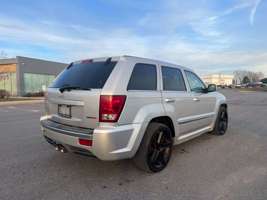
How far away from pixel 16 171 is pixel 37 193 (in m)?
1.01

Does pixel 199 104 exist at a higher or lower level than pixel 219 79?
lower

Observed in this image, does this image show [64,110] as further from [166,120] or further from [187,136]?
[187,136]

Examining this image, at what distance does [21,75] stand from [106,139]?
29201mm

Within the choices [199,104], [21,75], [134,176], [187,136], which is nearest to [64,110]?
[134,176]

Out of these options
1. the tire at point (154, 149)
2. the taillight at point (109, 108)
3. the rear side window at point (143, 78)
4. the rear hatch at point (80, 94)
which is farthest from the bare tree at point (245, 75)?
the taillight at point (109, 108)

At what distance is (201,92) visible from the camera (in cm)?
561

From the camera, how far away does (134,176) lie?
3.96m

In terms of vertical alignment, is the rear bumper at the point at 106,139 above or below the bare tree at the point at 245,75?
below

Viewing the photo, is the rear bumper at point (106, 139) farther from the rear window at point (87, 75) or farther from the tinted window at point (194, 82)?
the tinted window at point (194, 82)

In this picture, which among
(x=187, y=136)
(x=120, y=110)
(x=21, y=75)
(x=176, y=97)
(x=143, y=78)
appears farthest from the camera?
(x=21, y=75)

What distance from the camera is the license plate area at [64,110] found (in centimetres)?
383

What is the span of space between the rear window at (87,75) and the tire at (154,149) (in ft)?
3.58

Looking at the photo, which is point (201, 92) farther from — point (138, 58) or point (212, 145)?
point (138, 58)

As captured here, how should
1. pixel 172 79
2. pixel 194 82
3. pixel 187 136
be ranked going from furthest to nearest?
pixel 194 82 < pixel 187 136 < pixel 172 79
